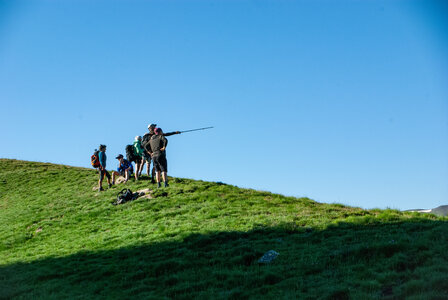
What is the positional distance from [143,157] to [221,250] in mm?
15849

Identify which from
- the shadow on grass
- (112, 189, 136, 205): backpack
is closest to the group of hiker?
(112, 189, 136, 205): backpack

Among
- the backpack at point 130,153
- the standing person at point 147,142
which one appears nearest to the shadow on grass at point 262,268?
the standing person at point 147,142

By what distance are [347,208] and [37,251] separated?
1536 centimetres

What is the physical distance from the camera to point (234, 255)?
13789 millimetres

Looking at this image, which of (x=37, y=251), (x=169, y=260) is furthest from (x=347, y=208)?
(x=37, y=251)

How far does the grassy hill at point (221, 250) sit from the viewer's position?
10.4 meters

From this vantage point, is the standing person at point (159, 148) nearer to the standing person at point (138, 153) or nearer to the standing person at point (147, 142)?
the standing person at point (147, 142)

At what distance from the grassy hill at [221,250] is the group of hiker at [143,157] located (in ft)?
6.46

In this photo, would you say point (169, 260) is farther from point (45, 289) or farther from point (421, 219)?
point (421, 219)

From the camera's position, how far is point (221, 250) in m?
14.4

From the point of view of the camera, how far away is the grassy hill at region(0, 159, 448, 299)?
10414 millimetres

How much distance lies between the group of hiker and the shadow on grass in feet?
28.2

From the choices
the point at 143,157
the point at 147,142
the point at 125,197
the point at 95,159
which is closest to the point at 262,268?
the point at 125,197

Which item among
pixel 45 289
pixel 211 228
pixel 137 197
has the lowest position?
pixel 45 289
